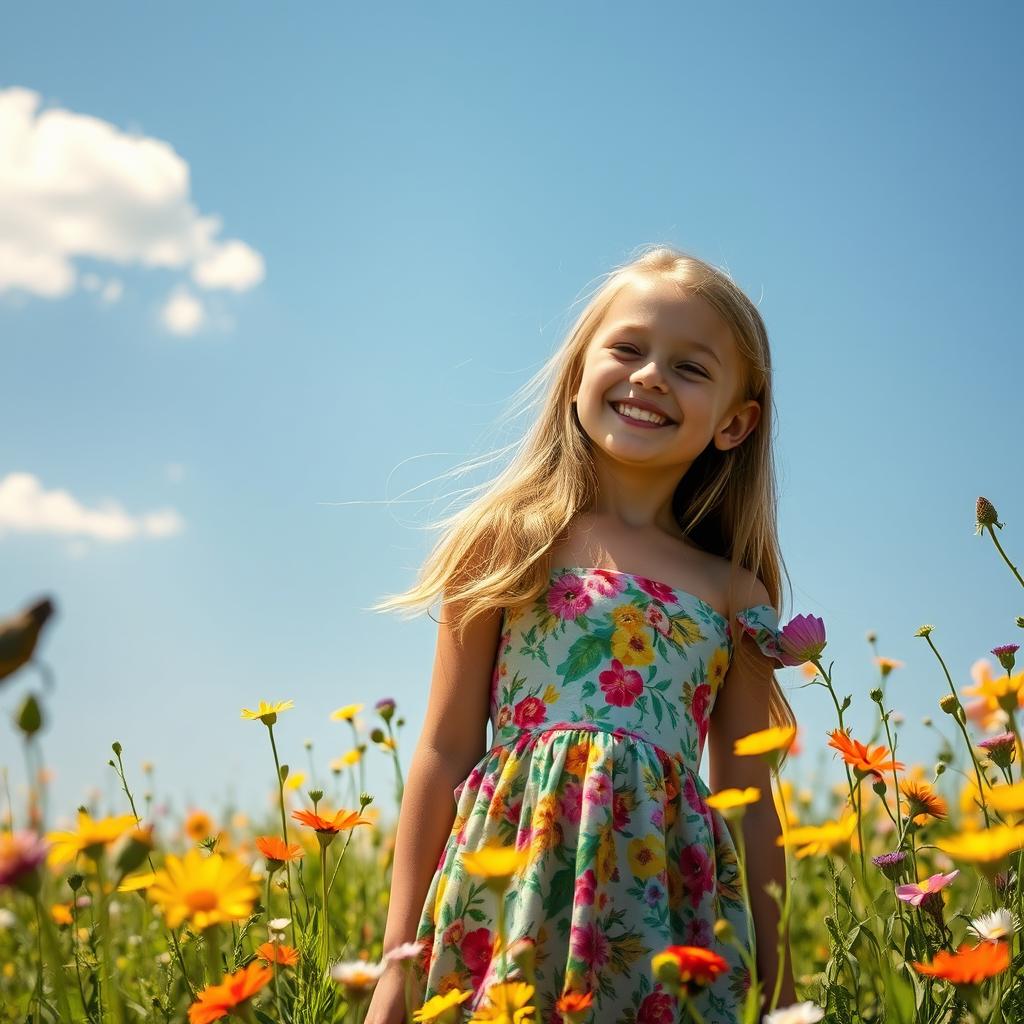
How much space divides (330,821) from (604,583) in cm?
63

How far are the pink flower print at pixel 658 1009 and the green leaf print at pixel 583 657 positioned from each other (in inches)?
20.0

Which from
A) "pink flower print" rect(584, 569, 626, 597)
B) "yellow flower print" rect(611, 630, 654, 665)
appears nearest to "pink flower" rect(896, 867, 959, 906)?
"yellow flower print" rect(611, 630, 654, 665)

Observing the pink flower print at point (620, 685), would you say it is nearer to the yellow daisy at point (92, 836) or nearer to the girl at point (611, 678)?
the girl at point (611, 678)

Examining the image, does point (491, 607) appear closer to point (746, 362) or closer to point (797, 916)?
point (746, 362)

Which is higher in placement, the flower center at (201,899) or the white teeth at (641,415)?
the white teeth at (641,415)

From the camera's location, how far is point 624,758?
1888mm

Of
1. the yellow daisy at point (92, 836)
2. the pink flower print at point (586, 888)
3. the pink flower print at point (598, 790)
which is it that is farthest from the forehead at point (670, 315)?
the yellow daisy at point (92, 836)

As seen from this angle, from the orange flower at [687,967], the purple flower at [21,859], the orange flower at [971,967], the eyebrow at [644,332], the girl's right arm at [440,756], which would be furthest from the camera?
the eyebrow at [644,332]

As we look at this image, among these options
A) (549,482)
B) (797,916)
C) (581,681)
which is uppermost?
(549,482)

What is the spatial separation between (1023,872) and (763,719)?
55cm

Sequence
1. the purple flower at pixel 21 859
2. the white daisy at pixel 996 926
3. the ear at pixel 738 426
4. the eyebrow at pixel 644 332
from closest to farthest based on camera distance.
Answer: the purple flower at pixel 21 859, the white daisy at pixel 996 926, the eyebrow at pixel 644 332, the ear at pixel 738 426

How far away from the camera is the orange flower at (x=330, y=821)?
175 centimetres

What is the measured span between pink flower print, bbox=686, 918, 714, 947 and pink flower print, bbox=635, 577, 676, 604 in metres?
0.54

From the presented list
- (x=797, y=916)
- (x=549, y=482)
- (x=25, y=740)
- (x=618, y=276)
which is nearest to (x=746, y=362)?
(x=618, y=276)
